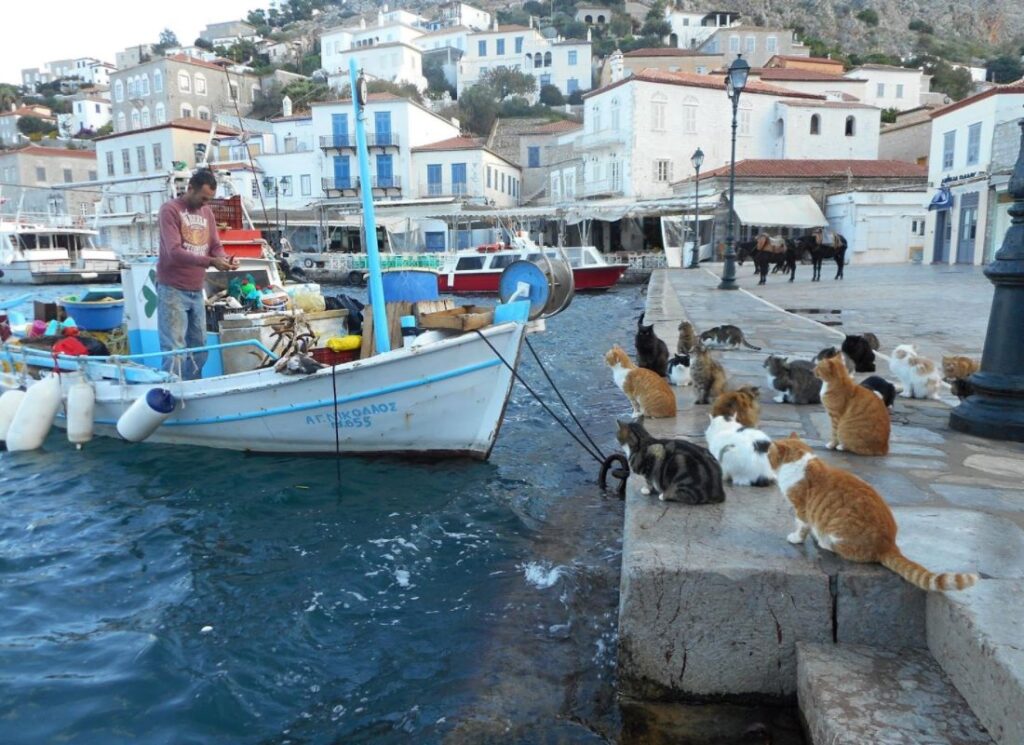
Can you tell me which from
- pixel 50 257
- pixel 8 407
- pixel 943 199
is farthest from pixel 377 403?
pixel 50 257

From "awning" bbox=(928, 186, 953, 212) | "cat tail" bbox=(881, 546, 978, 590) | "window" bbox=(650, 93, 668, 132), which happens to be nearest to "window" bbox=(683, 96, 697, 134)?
"window" bbox=(650, 93, 668, 132)

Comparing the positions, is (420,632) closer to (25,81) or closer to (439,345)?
(439,345)

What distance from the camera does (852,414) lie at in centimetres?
429

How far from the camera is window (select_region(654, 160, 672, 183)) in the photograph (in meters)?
43.0

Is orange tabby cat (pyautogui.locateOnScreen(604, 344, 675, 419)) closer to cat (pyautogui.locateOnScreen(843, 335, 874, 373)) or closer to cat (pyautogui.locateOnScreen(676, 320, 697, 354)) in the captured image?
cat (pyautogui.locateOnScreen(676, 320, 697, 354))

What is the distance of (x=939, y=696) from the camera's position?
7.45 ft

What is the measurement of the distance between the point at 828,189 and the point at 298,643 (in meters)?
38.8

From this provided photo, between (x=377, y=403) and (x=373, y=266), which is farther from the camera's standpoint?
(x=373, y=266)

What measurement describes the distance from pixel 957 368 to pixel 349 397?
5430 millimetres

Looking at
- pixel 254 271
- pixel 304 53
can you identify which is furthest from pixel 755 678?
pixel 304 53

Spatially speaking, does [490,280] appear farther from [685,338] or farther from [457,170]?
[457,170]

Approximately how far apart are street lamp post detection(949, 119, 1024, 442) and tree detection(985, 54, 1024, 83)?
81608 millimetres

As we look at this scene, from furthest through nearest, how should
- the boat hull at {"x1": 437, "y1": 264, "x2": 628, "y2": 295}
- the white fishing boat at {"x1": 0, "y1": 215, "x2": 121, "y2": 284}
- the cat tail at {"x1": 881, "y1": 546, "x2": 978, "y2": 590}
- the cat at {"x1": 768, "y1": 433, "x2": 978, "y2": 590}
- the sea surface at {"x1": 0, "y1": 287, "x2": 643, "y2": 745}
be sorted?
the white fishing boat at {"x1": 0, "y1": 215, "x2": 121, "y2": 284}
the boat hull at {"x1": 437, "y1": 264, "x2": 628, "y2": 295}
the sea surface at {"x1": 0, "y1": 287, "x2": 643, "y2": 745}
the cat at {"x1": 768, "y1": 433, "x2": 978, "y2": 590}
the cat tail at {"x1": 881, "y1": 546, "x2": 978, "y2": 590}

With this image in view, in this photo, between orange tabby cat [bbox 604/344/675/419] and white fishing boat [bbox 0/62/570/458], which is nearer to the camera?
orange tabby cat [bbox 604/344/675/419]
